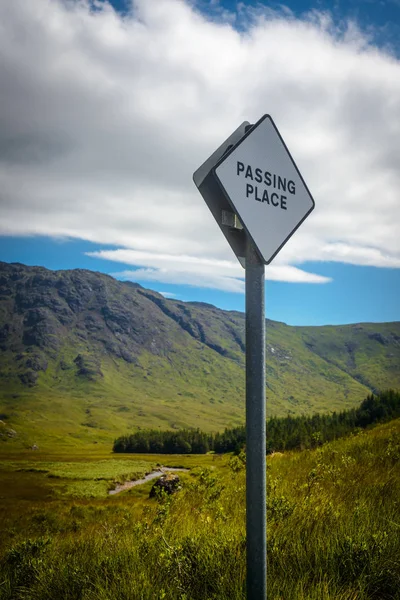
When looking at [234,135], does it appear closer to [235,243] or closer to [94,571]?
[235,243]

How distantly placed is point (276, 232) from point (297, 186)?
521mm

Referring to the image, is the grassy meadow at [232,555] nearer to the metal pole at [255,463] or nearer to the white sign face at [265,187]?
the metal pole at [255,463]

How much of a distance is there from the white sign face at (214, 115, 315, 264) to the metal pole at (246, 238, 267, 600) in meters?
0.61

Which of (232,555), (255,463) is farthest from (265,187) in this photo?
(232,555)

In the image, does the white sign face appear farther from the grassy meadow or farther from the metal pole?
the grassy meadow

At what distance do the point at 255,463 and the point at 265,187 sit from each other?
1.93 metres

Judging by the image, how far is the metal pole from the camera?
2.47 m

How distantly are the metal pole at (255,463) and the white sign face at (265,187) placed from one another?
2.01 feet

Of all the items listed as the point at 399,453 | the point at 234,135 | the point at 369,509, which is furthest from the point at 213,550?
the point at 399,453

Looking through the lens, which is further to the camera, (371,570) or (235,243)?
(371,570)

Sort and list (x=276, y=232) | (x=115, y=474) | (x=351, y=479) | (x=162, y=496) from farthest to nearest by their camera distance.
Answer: (x=115, y=474), (x=351, y=479), (x=162, y=496), (x=276, y=232)

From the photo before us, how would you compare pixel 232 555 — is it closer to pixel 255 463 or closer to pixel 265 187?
pixel 255 463

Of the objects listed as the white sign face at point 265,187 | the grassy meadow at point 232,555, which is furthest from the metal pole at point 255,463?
the grassy meadow at point 232,555

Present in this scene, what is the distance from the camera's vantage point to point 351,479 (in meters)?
6.52
